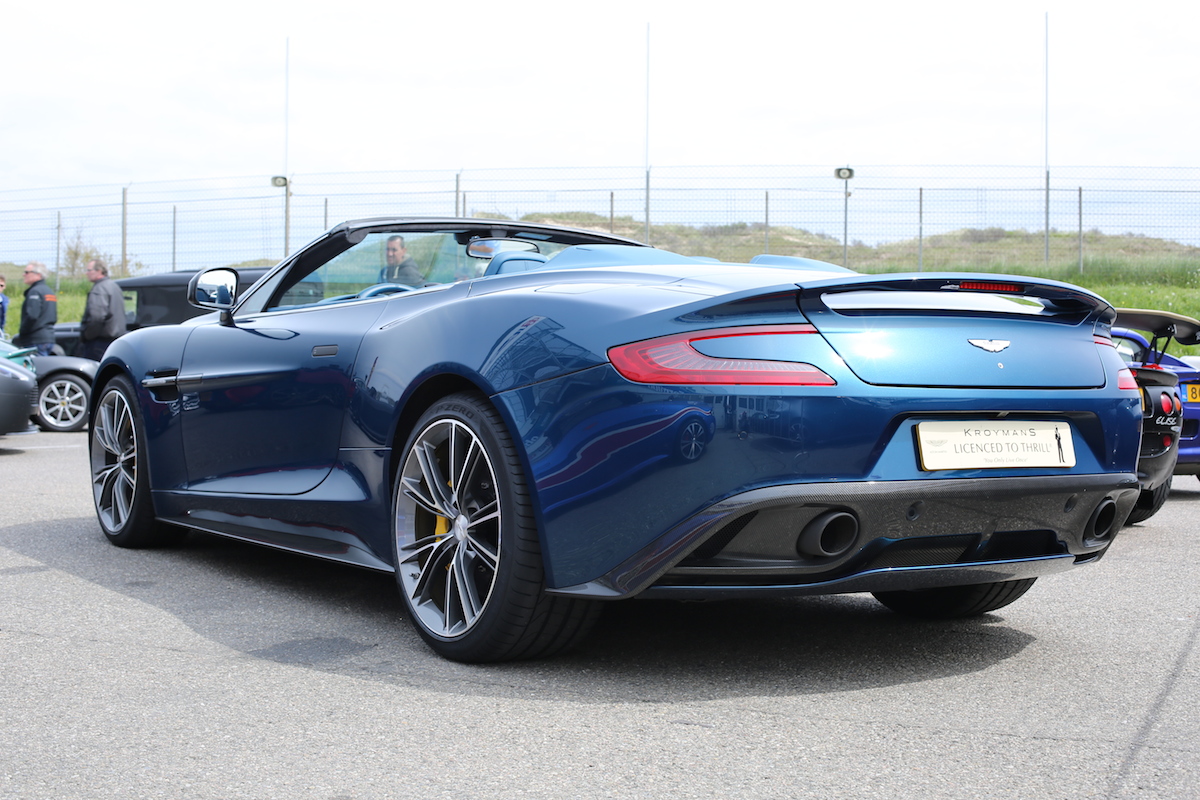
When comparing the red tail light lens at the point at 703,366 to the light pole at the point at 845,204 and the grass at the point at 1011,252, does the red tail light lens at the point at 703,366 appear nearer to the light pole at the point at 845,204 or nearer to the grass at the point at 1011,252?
the grass at the point at 1011,252

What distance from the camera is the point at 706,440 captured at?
2.77 meters

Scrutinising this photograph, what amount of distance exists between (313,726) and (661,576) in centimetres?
86

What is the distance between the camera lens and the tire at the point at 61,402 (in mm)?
12914

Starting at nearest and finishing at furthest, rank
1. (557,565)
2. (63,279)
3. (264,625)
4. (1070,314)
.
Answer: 1. (557,565)
2. (1070,314)
3. (264,625)
4. (63,279)

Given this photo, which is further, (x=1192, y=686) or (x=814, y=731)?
(x=1192, y=686)

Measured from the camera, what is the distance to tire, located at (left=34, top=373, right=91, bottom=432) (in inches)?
508

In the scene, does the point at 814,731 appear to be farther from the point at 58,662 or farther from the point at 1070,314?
the point at 58,662

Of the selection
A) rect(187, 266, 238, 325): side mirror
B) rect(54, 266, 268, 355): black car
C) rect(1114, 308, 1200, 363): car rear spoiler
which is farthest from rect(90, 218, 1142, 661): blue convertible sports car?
rect(54, 266, 268, 355): black car

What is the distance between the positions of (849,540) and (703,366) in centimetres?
53

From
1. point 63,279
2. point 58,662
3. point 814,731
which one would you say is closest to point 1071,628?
point 814,731

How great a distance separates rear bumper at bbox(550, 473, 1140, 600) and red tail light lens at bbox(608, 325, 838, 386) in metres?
0.25

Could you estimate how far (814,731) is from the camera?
274 centimetres

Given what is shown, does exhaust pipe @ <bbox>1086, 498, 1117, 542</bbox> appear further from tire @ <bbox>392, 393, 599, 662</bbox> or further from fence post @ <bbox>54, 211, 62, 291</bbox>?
fence post @ <bbox>54, 211, 62, 291</bbox>

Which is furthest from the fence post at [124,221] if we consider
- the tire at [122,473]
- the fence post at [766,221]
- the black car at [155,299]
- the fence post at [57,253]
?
the tire at [122,473]
